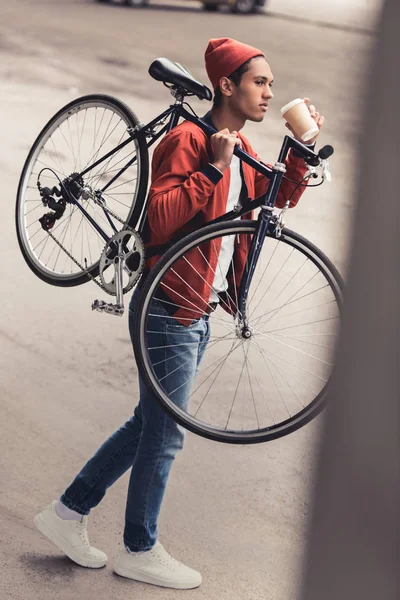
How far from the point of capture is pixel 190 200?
9.37 ft

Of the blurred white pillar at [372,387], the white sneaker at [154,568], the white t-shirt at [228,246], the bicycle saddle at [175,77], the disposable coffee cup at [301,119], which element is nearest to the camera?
Answer: the blurred white pillar at [372,387]

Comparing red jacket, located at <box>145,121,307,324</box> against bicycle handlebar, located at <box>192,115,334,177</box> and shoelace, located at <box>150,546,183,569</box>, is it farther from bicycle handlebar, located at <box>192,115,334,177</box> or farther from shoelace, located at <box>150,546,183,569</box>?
shoelace, located at <box>150,546,183,569</box>

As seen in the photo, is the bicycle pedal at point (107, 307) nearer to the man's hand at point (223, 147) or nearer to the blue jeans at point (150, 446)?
the blue jeans at point (150, 446)

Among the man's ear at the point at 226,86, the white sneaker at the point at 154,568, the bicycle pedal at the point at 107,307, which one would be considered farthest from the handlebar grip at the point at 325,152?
the white sneaker at the point at 154,568

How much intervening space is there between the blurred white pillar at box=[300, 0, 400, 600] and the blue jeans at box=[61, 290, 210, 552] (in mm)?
2164

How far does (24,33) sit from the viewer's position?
1421cm

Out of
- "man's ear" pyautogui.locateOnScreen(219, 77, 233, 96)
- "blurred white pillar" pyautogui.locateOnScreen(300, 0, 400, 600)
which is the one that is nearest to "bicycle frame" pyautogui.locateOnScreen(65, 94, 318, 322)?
"man's ear" pyautogui.locateOnScreen(219, 77, 233, 96)

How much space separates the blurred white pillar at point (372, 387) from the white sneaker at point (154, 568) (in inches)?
113

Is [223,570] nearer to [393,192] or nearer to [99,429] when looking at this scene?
[99,429]

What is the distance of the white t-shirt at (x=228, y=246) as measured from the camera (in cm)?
310

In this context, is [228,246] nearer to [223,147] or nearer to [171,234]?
[171,234]

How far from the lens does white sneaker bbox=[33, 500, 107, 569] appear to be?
148 inches

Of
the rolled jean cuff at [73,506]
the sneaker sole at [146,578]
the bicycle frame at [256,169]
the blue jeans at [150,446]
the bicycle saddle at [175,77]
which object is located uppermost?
the bicycle saddle at [175,77]

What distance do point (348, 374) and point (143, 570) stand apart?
2.98 meters
